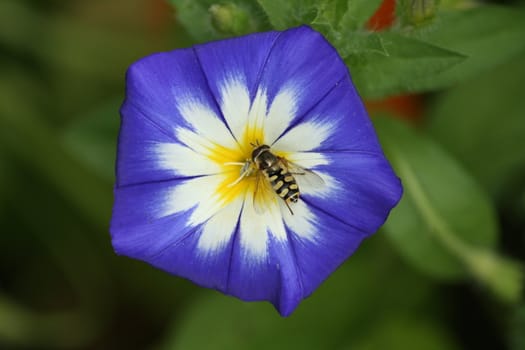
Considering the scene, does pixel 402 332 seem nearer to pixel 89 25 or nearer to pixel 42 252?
pixel 42 252

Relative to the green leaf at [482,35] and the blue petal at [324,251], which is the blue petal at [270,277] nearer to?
the blue petal at [324,251]

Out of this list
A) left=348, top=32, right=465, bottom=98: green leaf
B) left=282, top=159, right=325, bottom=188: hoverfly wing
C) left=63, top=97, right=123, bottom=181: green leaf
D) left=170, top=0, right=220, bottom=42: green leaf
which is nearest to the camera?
left=282, top=159, right=325, bottom=188: hoverfly wing

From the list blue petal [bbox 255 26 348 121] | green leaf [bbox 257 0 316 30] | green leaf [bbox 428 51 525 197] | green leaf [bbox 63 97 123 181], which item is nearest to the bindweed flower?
blue petal [bbox 255 26 348 121]

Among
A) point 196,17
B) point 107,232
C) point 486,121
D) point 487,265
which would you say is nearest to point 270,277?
point 196,17

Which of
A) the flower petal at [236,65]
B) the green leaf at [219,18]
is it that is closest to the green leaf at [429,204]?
the green leaf at [219,18]

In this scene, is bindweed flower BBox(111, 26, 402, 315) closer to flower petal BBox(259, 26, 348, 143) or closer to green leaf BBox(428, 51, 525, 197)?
flower petal BBox(259, 26, 348, 143)

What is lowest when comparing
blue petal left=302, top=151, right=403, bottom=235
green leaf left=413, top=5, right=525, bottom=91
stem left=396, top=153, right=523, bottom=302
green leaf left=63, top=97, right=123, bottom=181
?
stem left=396, top=153, right=523, bottom=302
